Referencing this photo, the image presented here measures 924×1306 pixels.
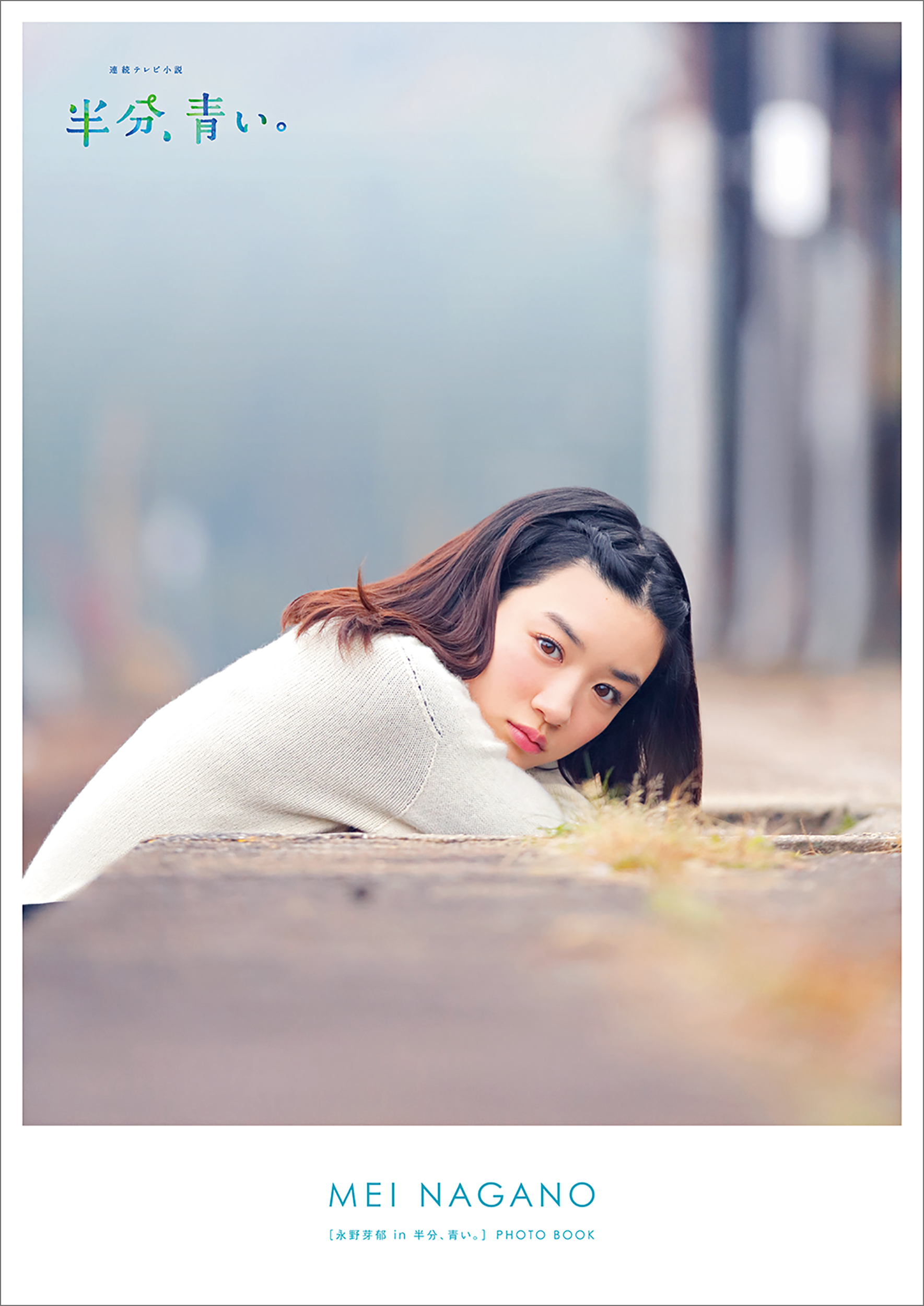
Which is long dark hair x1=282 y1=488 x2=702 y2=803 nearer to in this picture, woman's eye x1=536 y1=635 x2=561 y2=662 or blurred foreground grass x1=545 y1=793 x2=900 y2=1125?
woman's eye x1=536 y1=635 x2=561 y2=662

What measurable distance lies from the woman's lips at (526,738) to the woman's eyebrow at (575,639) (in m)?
0.14

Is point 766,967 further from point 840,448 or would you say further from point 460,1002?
point 840,448

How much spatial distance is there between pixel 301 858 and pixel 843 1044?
2.02ft

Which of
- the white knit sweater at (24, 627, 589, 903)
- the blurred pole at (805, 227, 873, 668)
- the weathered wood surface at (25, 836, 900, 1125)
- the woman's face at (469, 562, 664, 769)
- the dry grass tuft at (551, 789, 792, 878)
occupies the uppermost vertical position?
the blurred pole at (805, 227, 873, 668)

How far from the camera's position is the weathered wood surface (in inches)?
42.4

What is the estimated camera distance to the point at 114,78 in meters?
1.81

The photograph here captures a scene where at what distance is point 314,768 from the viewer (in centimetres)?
162

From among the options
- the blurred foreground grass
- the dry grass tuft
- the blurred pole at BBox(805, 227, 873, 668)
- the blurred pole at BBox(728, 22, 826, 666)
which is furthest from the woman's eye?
the blurred pole at BBox(728, 22, 826, 666)

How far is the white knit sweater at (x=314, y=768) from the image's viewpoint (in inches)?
63.7

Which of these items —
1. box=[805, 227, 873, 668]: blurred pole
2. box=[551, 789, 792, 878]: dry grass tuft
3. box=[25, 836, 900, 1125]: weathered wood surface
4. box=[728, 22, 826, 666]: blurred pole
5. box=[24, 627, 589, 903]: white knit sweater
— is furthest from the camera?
box=[728, 22, 826, 666]: blurred pole

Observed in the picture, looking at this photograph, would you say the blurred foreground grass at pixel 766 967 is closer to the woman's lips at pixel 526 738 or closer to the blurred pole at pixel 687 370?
the woman's lips at pixel 526 738

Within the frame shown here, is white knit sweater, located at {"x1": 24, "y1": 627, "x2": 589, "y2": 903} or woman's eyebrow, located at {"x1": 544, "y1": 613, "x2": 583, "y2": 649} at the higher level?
woman's eyebrow, located at {"x1": 544, "y1": 613, "x2": 583, "y2": 649}

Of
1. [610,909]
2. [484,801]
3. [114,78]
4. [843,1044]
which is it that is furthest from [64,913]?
[114,78]

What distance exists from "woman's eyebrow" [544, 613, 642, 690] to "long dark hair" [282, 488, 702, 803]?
9 cm
